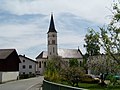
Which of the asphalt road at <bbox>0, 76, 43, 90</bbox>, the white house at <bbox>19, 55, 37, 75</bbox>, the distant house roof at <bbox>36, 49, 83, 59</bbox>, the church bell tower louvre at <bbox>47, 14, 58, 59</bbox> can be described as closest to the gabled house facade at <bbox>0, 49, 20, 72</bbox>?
the asphalt road at <bbox>0, 76, 43, 90</bbox>

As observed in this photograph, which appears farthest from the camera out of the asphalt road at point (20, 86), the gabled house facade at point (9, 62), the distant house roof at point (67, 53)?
the distant house roof at point (67, 53)

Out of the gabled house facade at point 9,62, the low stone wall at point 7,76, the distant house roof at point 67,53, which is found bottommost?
the low stone wall at point 7,76

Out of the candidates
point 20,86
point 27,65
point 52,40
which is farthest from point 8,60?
point 52,40

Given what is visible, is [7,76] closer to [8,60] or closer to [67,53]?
[8,60]

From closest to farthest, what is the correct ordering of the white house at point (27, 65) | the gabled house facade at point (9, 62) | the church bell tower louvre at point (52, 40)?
1. the gabled house facade at point (9, 62)
2. the white house at point (27, 65)
3. the church bell tower louvre at point (52, 40)

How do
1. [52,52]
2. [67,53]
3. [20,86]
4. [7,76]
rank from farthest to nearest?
[67,53], [52,52], [7,76], [20,86]

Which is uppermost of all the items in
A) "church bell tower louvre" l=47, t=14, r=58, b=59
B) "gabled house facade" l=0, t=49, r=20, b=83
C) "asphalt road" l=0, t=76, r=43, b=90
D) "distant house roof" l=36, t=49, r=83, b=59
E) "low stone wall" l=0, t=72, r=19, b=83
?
"church bell tower louvre" l=47, t=14, r=58, b=59

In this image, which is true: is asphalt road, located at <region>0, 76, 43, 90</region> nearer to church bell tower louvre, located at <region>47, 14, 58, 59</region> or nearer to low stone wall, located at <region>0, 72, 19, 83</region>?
low stone wall, located at <region>0, 72, 19, 83</region>

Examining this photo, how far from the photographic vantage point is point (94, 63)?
52.2 metres

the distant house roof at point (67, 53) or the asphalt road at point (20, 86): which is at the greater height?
the distant house roof at point (67, 53)

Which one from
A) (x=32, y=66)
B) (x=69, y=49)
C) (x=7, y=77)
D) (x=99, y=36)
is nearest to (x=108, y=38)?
(x=99, y=36)

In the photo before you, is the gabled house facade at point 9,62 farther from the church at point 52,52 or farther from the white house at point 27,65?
the church at point 52,52

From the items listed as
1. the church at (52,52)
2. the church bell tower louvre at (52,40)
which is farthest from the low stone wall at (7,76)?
the church bell tower louvre at (52,40)

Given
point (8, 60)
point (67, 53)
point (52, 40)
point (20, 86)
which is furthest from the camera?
point (67, 53)
